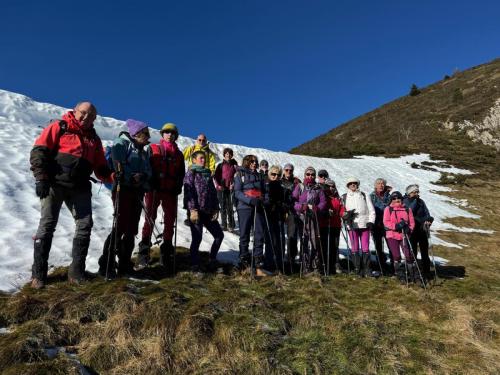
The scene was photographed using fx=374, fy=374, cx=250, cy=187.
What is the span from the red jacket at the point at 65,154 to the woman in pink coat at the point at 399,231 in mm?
6336

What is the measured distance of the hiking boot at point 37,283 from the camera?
5.34 m

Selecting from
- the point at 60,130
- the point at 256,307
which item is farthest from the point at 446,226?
the point at 60,130

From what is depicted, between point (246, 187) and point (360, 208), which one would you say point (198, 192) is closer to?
point (246, 187)

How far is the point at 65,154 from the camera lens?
5.40m

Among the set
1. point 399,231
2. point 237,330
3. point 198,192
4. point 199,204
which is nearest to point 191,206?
point 199,204

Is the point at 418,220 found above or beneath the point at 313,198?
beneath

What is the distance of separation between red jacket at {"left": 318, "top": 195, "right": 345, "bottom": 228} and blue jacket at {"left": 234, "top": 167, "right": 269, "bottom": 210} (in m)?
1.79

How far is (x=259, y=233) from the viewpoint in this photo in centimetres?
735

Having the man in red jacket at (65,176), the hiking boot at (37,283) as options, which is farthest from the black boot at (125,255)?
the hiking boot at (37,283)

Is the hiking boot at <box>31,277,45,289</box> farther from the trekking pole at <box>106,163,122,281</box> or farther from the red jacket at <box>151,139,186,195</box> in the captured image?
the red jacket at <box>151,139,186,195</box>

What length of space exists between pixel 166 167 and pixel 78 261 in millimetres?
2314

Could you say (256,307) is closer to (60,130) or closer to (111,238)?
(111,238)

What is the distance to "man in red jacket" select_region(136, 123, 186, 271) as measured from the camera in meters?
7.03

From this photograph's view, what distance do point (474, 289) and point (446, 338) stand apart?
12.2 ft
